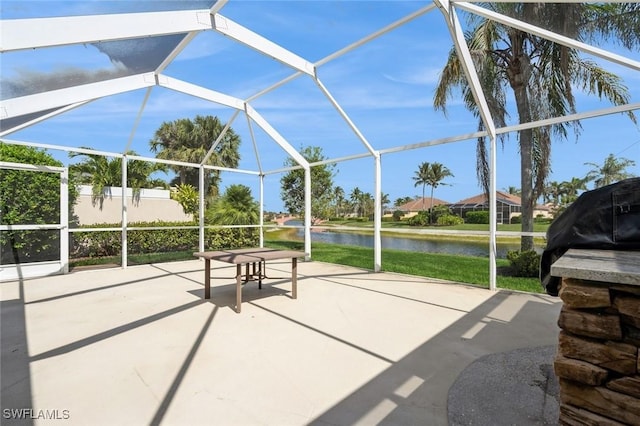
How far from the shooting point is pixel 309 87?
586 cm

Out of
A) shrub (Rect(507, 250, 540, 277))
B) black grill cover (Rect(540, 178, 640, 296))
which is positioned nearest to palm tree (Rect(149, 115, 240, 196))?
shrub (Rect(507, 250, 540, 277))

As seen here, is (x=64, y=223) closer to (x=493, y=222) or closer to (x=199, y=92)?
(x=199, y=92)

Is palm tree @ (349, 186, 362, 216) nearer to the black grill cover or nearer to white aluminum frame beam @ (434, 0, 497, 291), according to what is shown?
white aluminum frame beam @ (434, 0, 497, 291)

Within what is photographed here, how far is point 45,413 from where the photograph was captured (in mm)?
1957

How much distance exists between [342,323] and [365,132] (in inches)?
167

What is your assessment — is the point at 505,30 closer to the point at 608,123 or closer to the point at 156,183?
the point at 608,123

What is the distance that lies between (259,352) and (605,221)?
2727 millimetres

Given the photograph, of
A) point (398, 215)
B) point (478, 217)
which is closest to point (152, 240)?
point (398, 215)

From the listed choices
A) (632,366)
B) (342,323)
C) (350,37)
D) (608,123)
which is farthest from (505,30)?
(632,366)

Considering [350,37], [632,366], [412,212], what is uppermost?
[350,37]

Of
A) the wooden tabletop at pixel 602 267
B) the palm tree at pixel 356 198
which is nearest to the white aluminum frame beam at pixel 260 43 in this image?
the wooden tabletop at pixel 602 267

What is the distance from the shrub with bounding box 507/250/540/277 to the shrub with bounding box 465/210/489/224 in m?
1.03

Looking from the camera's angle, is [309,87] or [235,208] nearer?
[309,87]

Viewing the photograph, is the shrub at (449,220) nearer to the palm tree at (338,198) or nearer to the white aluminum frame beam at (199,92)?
the palm tree at (338,198)
